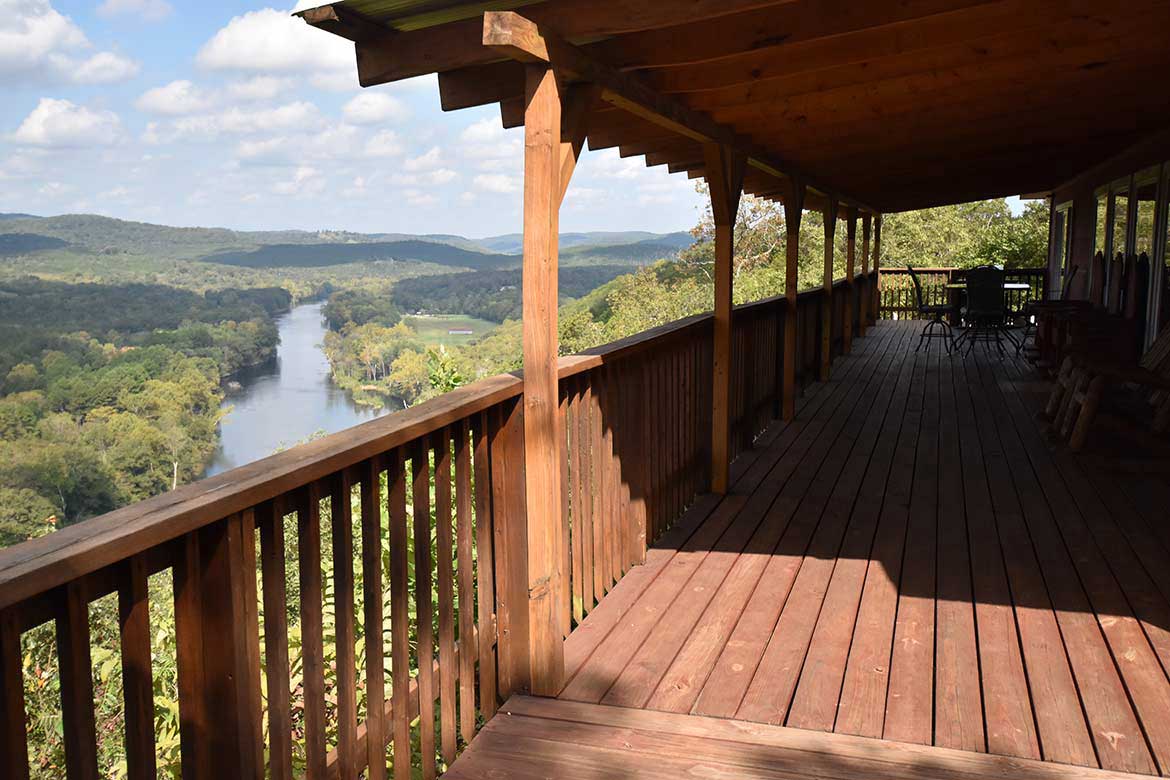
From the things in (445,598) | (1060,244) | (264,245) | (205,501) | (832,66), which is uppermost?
(264,245)

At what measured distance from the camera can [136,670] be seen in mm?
1344

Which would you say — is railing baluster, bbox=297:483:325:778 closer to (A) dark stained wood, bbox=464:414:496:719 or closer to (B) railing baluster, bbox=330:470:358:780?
(B) railing baluster, bbox=330:470:358:780

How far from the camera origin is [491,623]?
8.96 feet

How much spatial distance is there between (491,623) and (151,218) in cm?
15483

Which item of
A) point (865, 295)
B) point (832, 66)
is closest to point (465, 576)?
point (832, 66)

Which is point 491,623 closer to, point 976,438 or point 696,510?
point 696,510

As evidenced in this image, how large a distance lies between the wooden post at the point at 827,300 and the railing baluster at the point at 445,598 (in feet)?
25.8

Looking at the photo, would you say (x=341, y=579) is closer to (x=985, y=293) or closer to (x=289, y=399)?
(x=985, y=293)

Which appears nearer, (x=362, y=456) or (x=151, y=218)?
(x=362, y=456)

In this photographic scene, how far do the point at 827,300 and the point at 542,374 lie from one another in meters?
7.59

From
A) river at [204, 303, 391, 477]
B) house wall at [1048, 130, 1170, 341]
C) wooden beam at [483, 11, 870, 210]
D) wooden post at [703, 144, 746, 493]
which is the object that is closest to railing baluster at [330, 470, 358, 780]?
wooden beam at [483, 11, 870, 210]

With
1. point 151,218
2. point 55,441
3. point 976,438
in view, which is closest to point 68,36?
point 151,218

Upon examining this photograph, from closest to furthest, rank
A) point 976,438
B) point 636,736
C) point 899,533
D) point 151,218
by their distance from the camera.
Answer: point 636,736, point 899,533, point 976,438, point 151,218

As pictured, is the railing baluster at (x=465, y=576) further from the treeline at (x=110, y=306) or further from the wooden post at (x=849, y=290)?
the treeline at (x=110, y=306)
